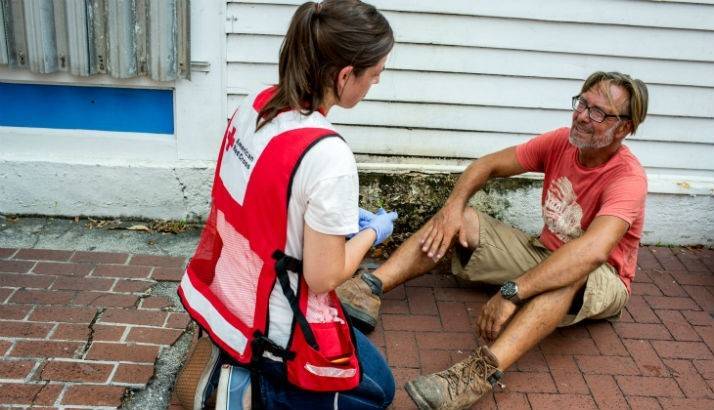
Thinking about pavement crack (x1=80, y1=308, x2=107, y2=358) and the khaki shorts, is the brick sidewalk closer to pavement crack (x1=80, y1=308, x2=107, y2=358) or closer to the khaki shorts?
pavement crack (x1=80, y1=308, x2=107, y2=358)

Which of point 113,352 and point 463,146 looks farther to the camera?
point 463,146

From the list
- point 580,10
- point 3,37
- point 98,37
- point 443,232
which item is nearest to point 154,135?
point 98,37

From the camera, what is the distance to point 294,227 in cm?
195

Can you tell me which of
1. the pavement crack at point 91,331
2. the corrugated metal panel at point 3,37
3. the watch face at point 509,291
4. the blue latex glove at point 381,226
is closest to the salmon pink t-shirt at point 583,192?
the watch face at point 509,291

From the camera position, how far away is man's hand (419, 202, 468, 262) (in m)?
3.40

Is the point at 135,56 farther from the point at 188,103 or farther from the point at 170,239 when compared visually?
the point at 170,239

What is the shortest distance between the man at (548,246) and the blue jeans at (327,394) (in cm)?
31

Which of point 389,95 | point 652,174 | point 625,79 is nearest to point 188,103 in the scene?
point 389,95

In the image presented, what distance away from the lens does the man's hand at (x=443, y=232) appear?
3404 millimetres

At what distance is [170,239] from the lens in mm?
4023

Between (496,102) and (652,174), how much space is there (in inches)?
44.7

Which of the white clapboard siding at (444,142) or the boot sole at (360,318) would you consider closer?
the boot sole at (360,318)

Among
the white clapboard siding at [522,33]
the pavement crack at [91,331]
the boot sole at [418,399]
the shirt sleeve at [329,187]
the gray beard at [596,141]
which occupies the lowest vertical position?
the pavement crack at [91,331]

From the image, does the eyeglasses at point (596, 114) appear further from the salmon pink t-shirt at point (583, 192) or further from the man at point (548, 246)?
the salmon pink t-shirt at point (583, 192)
